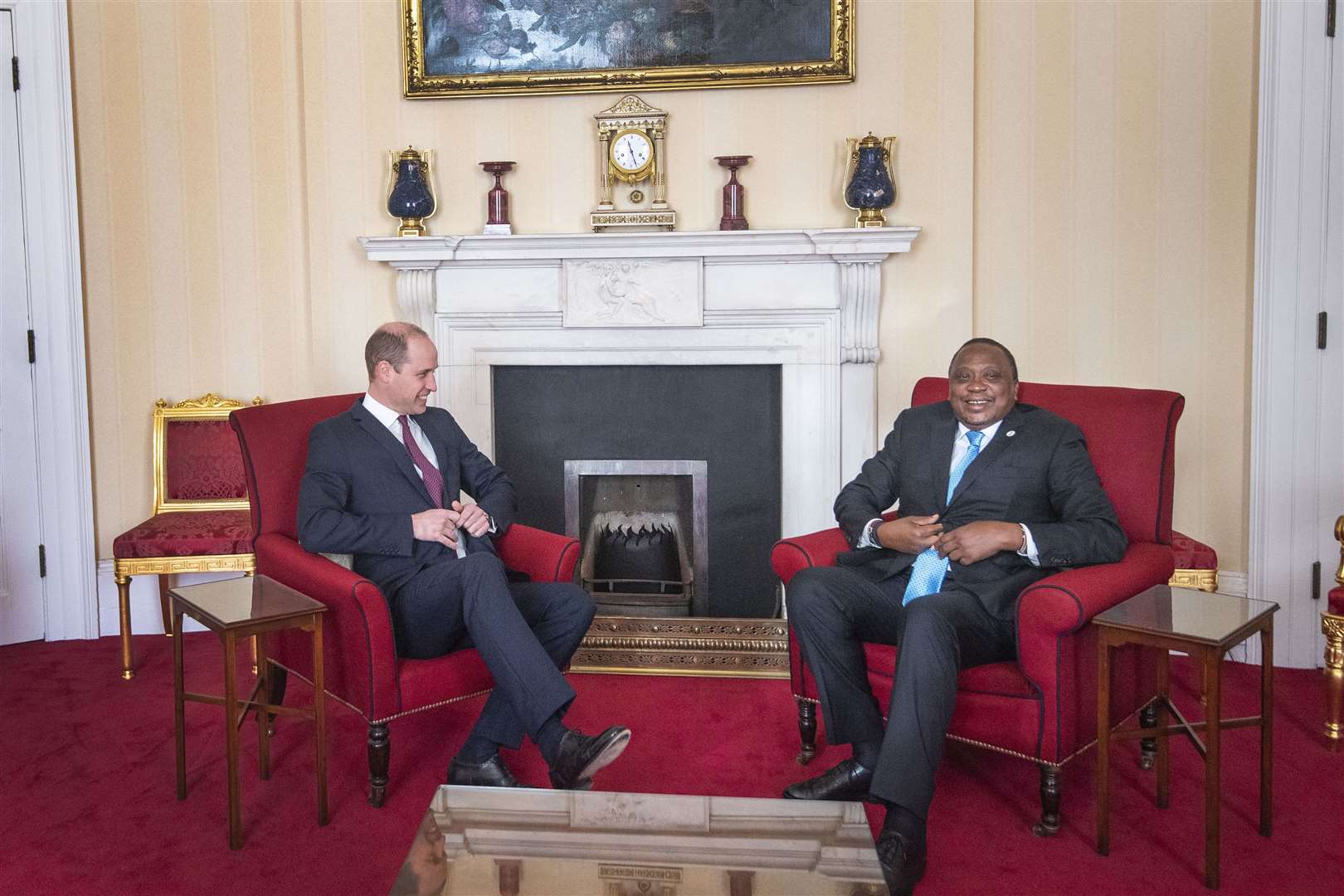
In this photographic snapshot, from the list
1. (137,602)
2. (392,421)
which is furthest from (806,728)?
(137,602)

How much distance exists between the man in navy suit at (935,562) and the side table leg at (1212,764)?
439mm

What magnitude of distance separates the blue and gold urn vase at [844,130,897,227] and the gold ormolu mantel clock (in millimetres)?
696

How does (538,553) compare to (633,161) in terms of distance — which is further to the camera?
(633,161)

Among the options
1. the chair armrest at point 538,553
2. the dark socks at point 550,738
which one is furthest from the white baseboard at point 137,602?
the dark socks at point 550,738

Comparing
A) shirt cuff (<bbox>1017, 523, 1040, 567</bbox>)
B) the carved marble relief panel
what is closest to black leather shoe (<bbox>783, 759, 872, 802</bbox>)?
shirt cuff (<bbox>1017, 523, 1040, 567</bbox>)

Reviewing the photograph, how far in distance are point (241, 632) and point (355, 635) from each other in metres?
0.27

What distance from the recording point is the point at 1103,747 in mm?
2371

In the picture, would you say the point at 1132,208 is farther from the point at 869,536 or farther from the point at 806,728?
the point at 806,728

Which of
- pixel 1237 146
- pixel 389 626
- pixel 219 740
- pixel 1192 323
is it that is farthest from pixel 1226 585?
pixel 219 740

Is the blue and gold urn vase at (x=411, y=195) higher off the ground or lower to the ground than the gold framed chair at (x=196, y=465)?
higher

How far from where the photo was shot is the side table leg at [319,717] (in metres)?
2.55

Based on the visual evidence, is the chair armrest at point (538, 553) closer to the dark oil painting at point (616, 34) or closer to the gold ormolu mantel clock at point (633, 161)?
the gold ormolu mantel clock at point (633, 161)

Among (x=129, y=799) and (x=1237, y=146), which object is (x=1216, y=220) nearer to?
(x=1237, y=146)

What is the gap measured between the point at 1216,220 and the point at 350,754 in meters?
3.50
